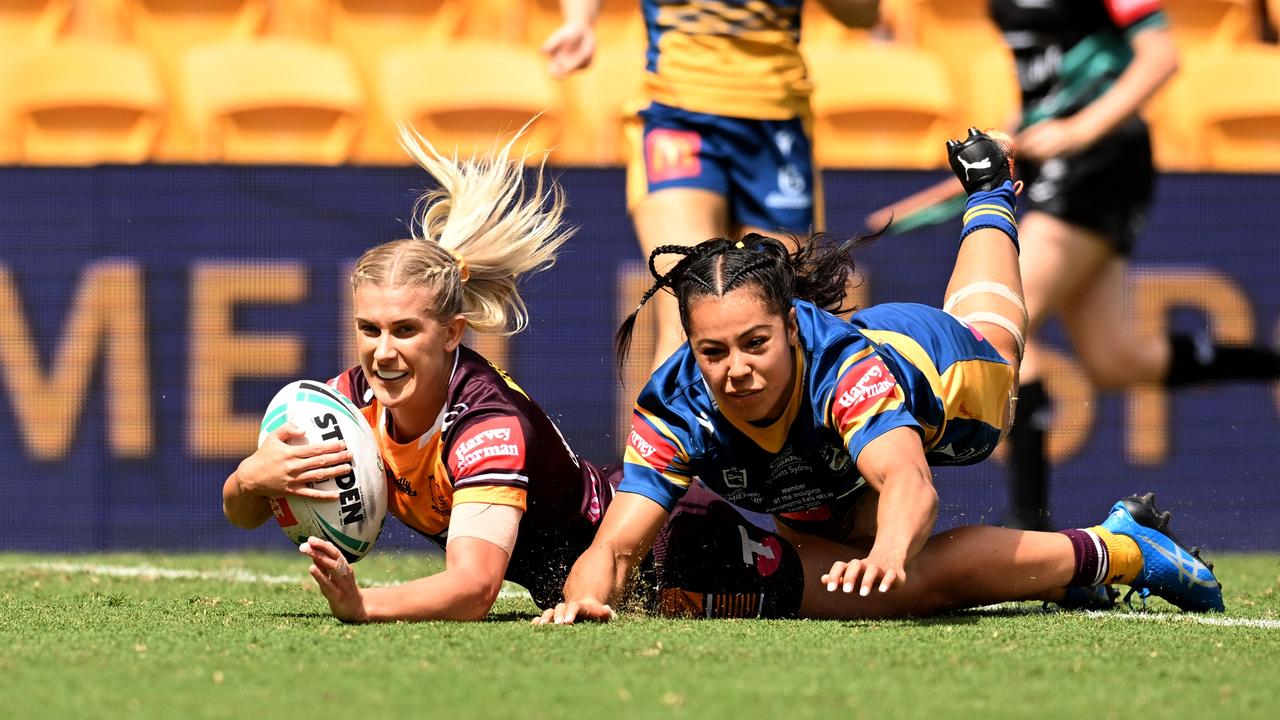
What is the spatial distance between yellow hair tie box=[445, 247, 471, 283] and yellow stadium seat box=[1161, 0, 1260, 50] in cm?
712

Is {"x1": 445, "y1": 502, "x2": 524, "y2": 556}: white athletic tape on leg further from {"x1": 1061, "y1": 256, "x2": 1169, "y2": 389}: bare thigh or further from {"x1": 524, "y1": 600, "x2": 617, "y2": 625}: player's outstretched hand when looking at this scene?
{"x1": 1061, "y1": 256, "x2": 1169, "y2": 389}: bare thigh

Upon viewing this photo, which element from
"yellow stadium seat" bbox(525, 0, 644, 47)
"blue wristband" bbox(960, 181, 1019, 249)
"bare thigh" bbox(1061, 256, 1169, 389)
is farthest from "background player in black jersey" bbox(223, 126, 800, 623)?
"yellow stadium seat" bbox(525, 0, 644, 47)

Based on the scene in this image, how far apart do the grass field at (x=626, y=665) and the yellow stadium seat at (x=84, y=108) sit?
4.47m

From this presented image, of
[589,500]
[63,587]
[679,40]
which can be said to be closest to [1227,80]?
[679,40]

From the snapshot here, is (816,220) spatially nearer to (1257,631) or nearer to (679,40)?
(679,40)

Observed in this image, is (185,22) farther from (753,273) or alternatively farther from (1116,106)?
(753,273)

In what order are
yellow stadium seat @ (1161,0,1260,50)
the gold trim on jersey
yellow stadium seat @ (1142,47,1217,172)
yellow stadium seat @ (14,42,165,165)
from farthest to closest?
yellow stadium seat @ (1161,0,1260,50)
yellow stadium seat @ (1142,47,1217,172)
yellow stadium seat @ (14,42,165,165)
the gold trim on jersey

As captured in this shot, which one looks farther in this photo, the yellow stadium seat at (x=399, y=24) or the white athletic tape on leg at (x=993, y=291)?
the yellow stadium seat at (x=399, y=24)

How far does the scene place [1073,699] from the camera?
120 inches

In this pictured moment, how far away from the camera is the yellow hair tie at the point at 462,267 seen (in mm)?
4457

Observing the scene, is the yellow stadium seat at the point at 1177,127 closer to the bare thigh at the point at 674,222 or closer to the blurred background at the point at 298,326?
the blurred background at the point at 298,326

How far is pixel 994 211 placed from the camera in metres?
5.03

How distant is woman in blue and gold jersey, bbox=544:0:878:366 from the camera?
17.9 feet

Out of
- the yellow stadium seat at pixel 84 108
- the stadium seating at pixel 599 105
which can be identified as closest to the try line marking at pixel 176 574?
the yellow stadium seat at pixel 84 108
